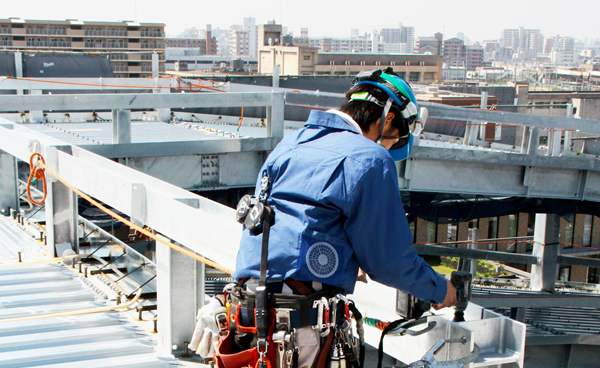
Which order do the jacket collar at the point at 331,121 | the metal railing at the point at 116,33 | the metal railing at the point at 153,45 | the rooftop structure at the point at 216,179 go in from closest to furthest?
the jacket collar at the point at 331,121 < the rooftop structure at the point at 216,179 < the metal railing at the point at 116,33 < the metal railing at the point at 153,45

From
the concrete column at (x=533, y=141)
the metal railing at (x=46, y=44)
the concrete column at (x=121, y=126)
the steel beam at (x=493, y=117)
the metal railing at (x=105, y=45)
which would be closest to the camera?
the concrete column at (x=121, y=126)

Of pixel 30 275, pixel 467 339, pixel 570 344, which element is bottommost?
pixel 570 344

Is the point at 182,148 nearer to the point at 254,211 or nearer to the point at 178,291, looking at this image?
the point at 178,291

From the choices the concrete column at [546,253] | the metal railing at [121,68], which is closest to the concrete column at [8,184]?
the concrete column at [546,253]

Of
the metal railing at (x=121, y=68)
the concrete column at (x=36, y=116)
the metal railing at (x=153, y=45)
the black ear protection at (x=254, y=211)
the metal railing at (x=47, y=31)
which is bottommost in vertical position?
the concrete column at (x=36, y=116)

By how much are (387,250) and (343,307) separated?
291mm

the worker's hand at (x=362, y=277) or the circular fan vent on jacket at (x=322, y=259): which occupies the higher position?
the circular fan vent on jacket at (x=322, y=259)

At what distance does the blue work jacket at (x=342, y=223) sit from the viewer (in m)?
2.30

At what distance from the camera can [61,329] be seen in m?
3.86

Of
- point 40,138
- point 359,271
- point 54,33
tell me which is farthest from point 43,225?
point 54,33

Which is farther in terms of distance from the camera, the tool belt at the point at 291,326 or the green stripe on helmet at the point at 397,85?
the green stripe on helmet at the point at 397,85

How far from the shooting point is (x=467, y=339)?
2260 millimetres

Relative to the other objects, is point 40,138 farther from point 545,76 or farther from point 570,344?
point 545,76

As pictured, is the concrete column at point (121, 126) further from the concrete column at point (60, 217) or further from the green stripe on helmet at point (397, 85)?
the green stripe on helmet at point (397, 85)
